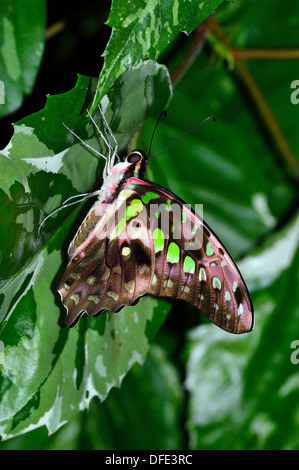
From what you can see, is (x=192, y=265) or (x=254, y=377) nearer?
(x=192, y=265)

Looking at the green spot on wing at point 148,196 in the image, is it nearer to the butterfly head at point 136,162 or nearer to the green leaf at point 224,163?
the butterfly head at point 136,162

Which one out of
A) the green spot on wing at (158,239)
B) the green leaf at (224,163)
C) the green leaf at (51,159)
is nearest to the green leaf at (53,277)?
the green leaf at (51,159)

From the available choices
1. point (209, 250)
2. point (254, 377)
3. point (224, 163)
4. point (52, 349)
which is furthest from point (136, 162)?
point (254, 377)

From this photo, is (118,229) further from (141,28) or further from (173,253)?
(141,28)

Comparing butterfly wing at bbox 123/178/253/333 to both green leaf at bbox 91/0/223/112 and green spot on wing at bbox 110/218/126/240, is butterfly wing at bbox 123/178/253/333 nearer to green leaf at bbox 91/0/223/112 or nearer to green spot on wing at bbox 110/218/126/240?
green spot on wing at bbox 110/218/126/240

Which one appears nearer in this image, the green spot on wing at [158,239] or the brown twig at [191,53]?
the green spot on wing at [158,239]

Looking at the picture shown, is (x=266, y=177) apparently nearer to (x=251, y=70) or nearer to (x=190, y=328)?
(x=251, y=70)
